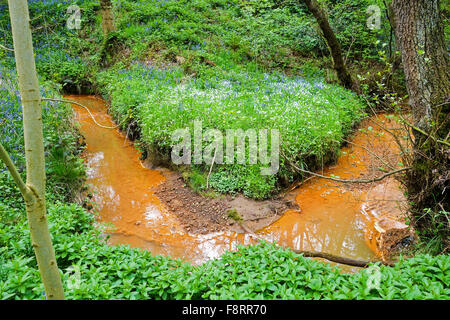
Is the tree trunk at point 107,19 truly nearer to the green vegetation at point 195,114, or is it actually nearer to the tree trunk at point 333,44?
the green vegetation at point 195,114

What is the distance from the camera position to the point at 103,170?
7016mm

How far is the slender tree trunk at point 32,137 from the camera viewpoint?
1445 mm

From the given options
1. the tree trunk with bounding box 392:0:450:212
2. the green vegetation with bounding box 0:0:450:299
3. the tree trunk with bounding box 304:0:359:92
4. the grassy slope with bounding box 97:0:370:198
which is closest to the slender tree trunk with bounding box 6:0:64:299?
the green vegetation with bounding box 0:0:450:299

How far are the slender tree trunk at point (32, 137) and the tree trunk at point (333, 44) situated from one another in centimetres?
980

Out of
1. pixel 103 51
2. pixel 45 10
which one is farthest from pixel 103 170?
pixel 45 10

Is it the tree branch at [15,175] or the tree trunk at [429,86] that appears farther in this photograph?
the tree trunk at [429,86]

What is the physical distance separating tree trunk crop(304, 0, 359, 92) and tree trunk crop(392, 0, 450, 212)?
21.5ft

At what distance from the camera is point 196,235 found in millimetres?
5207

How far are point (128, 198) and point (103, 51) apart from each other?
7.95m

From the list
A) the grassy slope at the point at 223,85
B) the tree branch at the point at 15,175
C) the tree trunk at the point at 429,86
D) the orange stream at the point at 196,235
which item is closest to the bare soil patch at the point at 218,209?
the orange stream at the point at 196,235

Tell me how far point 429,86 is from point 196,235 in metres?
3.77

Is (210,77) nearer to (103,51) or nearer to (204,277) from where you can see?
(103,51)

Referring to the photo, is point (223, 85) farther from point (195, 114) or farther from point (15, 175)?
point (15, 175)

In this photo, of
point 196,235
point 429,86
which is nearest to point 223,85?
point 196,235
